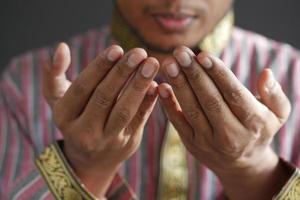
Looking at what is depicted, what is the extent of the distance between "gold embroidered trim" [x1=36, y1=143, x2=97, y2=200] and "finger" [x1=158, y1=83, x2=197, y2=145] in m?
0.14

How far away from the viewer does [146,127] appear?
0.84 m

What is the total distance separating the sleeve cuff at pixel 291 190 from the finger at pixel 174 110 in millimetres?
130

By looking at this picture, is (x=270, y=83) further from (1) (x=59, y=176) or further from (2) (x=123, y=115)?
(1) (x=59, y=176)

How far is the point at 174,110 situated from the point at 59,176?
0.18 metres

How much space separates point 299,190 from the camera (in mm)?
676

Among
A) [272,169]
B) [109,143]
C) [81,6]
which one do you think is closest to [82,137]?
[109,143]

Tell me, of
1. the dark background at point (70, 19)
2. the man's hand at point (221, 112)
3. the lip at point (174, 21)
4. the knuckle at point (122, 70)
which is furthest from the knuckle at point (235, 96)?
the dark background at point (70, 19)

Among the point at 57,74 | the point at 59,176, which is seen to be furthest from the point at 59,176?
the point at 57,74

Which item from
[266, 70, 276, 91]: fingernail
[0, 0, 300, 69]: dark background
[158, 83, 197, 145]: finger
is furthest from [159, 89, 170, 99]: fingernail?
[0, 0, 300, 69]: dark background

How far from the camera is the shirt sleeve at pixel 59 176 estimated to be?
0.69 m

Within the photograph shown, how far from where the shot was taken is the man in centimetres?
59

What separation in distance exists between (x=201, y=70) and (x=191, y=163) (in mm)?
267

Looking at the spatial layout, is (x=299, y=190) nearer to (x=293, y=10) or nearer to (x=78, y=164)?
(x=78, y=164)

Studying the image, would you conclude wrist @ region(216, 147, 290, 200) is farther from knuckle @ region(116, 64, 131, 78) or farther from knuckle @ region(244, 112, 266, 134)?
knuckle @ region(116, 64, 131, 78)
